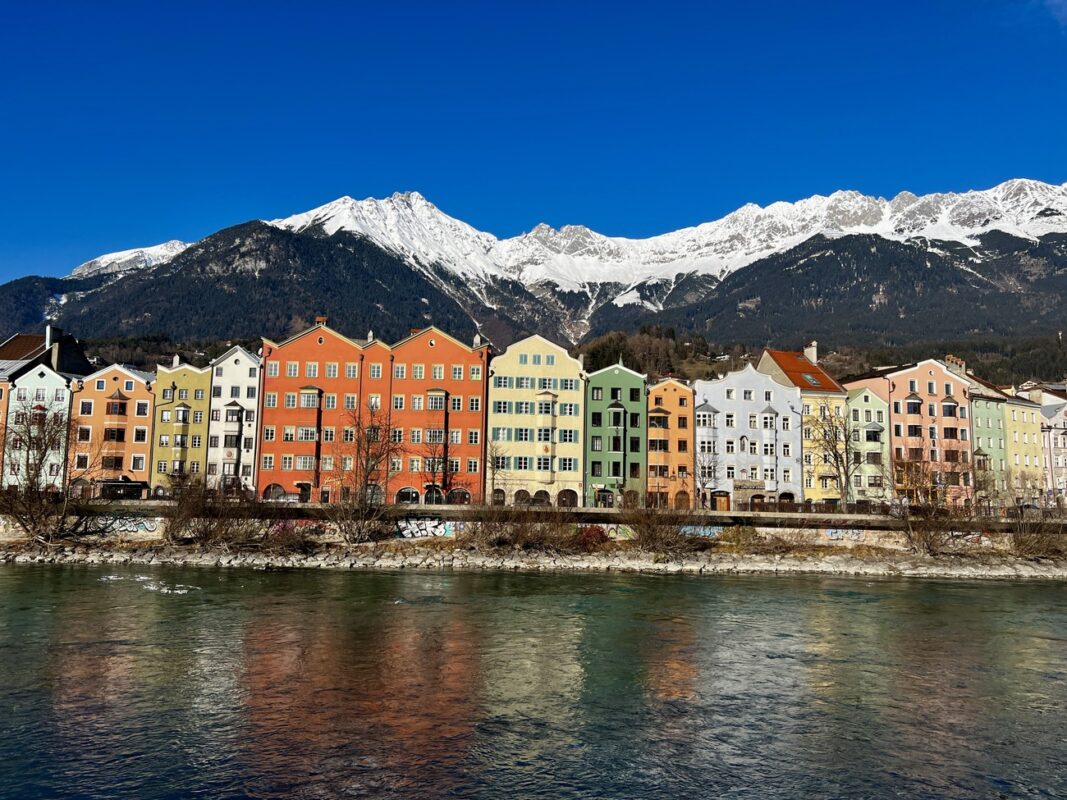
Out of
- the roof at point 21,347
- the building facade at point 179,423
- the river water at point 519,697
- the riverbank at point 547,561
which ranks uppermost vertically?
the roof at point 21,347

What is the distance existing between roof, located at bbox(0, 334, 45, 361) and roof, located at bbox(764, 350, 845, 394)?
263ft

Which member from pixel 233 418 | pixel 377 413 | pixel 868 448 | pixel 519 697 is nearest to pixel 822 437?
pixel 868 448

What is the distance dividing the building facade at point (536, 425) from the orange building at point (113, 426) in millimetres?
33680

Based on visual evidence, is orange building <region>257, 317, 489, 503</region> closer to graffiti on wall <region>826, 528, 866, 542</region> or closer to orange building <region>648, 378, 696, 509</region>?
orange building <region>648, 378, 696, 509</region>

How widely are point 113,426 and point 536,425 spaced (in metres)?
41.2

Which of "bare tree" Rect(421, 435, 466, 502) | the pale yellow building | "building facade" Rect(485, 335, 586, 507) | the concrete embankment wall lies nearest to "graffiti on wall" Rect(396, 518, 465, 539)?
the concrete embankment wall

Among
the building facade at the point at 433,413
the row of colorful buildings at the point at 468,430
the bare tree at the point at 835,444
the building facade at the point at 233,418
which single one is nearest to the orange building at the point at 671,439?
the row of colorful buildings at the point at 468,430

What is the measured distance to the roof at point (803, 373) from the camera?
89438 mm

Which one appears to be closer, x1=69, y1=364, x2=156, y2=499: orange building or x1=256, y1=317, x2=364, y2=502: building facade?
x1=256, y1=317, x2=364, y2=502: building facade

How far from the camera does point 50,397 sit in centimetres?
8575

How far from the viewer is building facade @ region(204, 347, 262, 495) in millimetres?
82750

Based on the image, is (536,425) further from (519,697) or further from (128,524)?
(519,697)

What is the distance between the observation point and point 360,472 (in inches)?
2921

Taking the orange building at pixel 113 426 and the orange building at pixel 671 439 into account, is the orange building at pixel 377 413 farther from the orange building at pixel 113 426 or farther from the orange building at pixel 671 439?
the orange building at pixel 671 439
